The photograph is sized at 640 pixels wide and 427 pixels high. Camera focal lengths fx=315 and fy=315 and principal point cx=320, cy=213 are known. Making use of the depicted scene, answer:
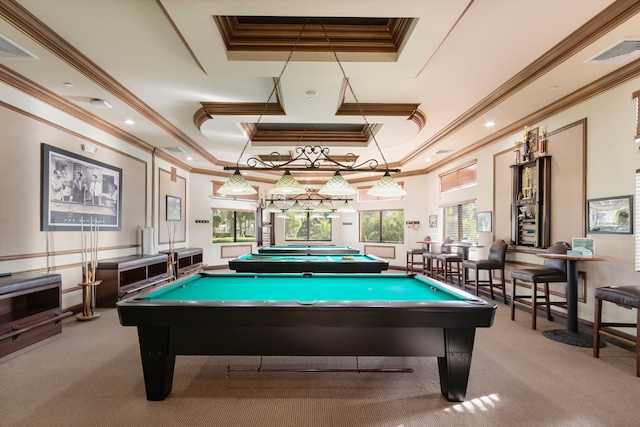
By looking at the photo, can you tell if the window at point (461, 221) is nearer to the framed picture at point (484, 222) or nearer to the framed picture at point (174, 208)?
the framed picture at point (484, 222)

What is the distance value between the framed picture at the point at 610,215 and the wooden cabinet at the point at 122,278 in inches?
265

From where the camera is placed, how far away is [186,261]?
8094 millimetres

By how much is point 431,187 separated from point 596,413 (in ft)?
25.0

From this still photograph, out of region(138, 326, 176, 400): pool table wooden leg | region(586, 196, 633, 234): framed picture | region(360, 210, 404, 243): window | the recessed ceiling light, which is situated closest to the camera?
region(138, 326, 176, 400): pool table wooden leg

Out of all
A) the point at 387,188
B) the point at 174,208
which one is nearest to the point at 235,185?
the point at 387,188

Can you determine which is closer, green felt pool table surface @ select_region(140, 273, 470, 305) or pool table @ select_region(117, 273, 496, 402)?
pool table @ select_region(117, 273, 496, 402)

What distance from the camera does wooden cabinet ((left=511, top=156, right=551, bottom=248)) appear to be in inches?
187

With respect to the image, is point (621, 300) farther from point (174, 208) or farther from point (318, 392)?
point (174, 208)

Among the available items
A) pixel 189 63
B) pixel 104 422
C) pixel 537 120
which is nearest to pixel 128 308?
pixel 104 422

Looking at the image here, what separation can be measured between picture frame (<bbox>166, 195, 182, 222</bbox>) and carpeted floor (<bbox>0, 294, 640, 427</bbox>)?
472 cm

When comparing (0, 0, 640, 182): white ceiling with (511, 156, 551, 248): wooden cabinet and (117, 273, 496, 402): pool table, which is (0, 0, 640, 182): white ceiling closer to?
(511, 156, 551, 248): wooden cabinet

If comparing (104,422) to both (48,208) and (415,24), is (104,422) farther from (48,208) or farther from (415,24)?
(415,24)

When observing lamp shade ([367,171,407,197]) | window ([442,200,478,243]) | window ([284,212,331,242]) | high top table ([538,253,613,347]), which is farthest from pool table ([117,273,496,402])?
window ([284,212,331,242])

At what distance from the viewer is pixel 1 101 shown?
140 inches
